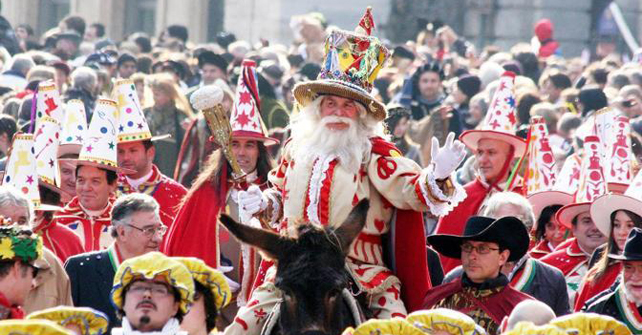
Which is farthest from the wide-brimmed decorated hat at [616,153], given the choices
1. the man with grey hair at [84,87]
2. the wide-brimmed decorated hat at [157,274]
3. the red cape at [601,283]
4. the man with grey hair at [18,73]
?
the man with grey hair at [18,73]

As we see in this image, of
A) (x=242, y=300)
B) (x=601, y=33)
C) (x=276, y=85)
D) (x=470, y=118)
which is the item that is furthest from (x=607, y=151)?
(x=601, y=33)

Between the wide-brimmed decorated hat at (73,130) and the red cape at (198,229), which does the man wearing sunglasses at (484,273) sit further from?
the wide-brimmed decorated hat at (73,130)

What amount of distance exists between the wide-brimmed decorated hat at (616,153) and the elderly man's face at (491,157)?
73cm

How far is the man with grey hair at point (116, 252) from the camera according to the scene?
10305 mm

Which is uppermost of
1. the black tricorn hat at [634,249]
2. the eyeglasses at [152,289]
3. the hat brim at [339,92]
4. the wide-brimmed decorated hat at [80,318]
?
the hat brim at [339,92]

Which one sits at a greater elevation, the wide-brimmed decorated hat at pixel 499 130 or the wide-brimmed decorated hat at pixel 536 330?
the wide-brimmed decorated hat at pixel 499 130

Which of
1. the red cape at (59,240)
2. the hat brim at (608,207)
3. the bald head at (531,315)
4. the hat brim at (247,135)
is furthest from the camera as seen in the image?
the hat brim at (247,135)

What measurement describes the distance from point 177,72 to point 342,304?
12234mm

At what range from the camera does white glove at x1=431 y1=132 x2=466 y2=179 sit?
347 inches

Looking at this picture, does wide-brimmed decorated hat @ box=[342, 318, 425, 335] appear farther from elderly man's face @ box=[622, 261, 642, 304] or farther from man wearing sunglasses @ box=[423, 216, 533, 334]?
elderly man's face @ box=[622, 261, 642, 304]

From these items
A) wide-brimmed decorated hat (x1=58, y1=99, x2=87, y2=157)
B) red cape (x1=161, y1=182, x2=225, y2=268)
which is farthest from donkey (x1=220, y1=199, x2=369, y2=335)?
wide-brimmed decorated hat (x1=58, y1=99, x2=87, y2=157)

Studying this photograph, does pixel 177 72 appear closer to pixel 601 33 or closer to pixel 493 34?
pixel 601 33

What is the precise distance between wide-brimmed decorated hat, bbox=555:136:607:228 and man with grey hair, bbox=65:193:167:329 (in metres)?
2.81

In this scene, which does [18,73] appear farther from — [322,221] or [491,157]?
[322,221]
